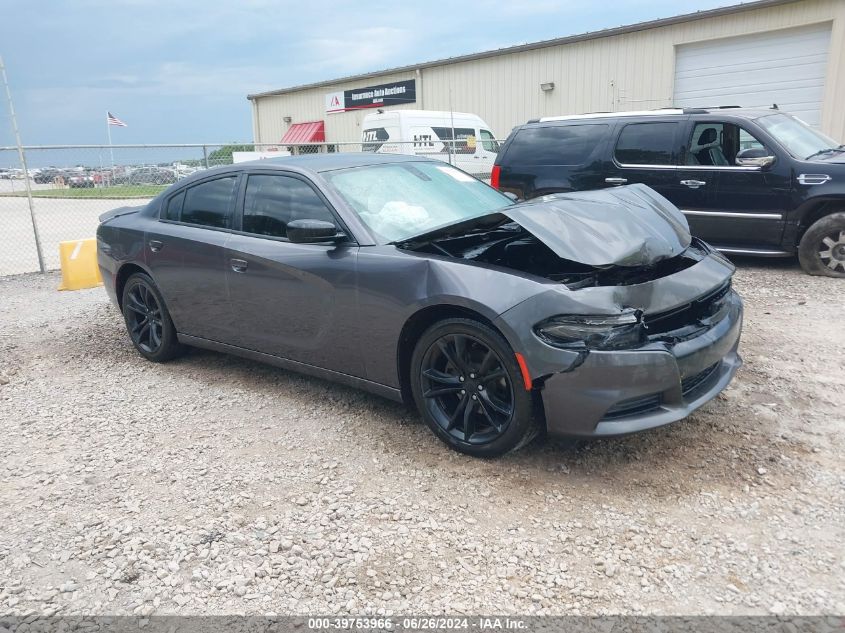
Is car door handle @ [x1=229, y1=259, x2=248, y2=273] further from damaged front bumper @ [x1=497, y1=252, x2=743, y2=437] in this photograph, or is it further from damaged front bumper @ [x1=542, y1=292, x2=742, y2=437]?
damaged front bumper @ [x1=542, y1=292, x2=742, y2=437]

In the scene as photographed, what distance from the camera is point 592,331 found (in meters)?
3.07

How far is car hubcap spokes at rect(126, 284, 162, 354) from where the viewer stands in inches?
208

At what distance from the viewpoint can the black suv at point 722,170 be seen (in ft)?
23.6

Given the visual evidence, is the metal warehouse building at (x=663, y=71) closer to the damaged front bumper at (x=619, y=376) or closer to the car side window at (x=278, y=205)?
the damaged front bumper at (x=619, y=376)

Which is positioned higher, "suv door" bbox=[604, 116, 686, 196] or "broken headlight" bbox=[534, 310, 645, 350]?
"suv door" bbox=[604, 116, 686, 196]

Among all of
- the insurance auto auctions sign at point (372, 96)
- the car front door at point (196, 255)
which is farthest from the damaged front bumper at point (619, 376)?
the insurance auto auctions sign at point (372, 96)

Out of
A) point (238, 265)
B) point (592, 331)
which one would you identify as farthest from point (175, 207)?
point (592, 331)

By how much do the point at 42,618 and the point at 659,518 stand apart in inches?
97.8

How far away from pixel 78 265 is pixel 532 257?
680 cm

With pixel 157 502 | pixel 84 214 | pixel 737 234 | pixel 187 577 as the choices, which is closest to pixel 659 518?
pixel 187 577

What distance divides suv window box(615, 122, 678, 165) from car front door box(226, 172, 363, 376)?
521 cm

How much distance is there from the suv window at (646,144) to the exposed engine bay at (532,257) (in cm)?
438

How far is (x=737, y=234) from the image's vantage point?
300 inches

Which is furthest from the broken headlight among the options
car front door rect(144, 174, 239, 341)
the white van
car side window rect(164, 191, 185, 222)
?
the white van
